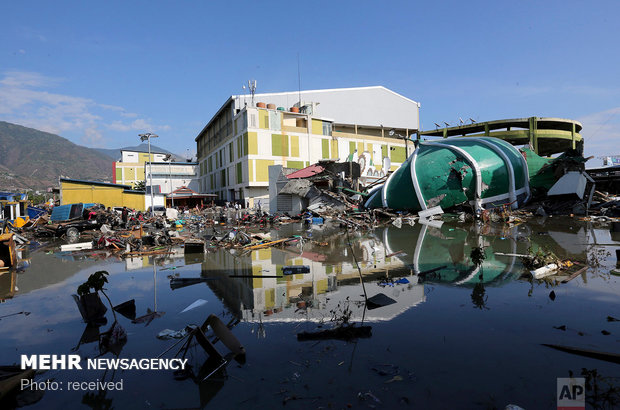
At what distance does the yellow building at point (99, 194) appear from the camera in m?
28.5

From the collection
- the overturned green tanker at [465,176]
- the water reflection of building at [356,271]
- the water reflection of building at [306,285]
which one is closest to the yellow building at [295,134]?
the overturned green tanker at [465,176]

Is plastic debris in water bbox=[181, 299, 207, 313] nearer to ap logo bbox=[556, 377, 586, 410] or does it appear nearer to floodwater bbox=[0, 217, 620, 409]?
floodwater bbox=[0, 217, 620, 409]

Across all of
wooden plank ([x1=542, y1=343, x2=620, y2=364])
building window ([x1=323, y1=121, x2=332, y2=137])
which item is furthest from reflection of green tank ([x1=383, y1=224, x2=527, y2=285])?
building window ([x1=323, y1=121, x2=332, y2=137])

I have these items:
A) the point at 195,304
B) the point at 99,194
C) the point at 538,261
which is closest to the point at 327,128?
the point at 99,194

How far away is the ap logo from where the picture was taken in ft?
8.89

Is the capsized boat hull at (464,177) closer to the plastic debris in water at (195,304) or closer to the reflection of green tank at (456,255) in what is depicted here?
the reflection of green tank at (456,255)

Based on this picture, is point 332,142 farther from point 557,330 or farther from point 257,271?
point 557,330

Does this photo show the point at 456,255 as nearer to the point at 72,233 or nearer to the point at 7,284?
the point at 7,284

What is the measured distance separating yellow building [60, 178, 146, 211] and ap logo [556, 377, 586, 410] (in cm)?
3475

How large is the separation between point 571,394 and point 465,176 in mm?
18192

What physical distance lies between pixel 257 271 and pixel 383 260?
3.35 meters

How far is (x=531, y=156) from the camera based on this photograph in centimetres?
2227

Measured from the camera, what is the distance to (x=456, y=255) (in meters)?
8.91

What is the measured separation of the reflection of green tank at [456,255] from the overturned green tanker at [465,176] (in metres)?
6.54
